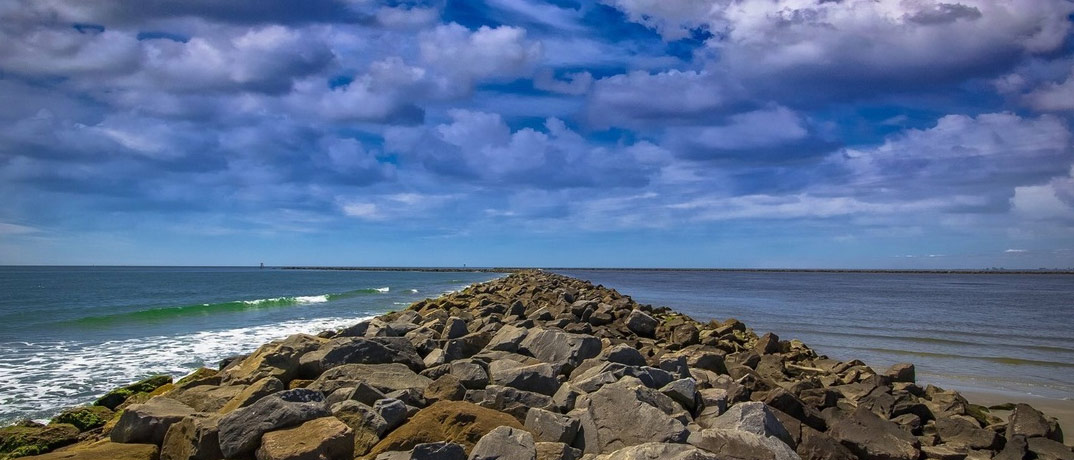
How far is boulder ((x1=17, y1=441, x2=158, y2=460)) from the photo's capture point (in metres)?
4.11

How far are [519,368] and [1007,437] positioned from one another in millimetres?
4462

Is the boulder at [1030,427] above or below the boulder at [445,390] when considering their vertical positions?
below

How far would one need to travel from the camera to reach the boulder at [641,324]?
36.1 ft

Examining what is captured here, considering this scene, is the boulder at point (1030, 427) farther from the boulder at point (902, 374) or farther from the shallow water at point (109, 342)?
the shallow water at point (109, 342)

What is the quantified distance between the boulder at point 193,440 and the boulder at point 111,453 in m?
0.09

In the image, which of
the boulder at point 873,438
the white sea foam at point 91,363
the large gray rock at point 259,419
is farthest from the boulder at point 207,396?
the boulder at point 873,438

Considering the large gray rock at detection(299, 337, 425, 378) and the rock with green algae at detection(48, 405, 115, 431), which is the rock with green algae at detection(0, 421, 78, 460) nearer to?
the rock with green algae at detection(48, 405, 115, 431)

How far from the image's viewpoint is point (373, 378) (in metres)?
5.51

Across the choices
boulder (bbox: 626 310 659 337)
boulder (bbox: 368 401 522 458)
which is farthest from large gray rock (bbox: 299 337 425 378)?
boulder (bbox: 626 310 659 337)

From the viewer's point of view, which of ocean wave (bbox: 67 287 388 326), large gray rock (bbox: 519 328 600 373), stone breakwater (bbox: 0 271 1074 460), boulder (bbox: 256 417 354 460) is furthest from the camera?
ocean wave (bbox: 67 287 388 326)

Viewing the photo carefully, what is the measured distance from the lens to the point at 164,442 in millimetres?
4375

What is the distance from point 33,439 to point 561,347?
4.70 metres

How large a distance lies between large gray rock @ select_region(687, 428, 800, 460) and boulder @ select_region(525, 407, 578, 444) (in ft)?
2.58

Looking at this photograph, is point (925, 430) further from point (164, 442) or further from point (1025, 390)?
point (164, 442)
